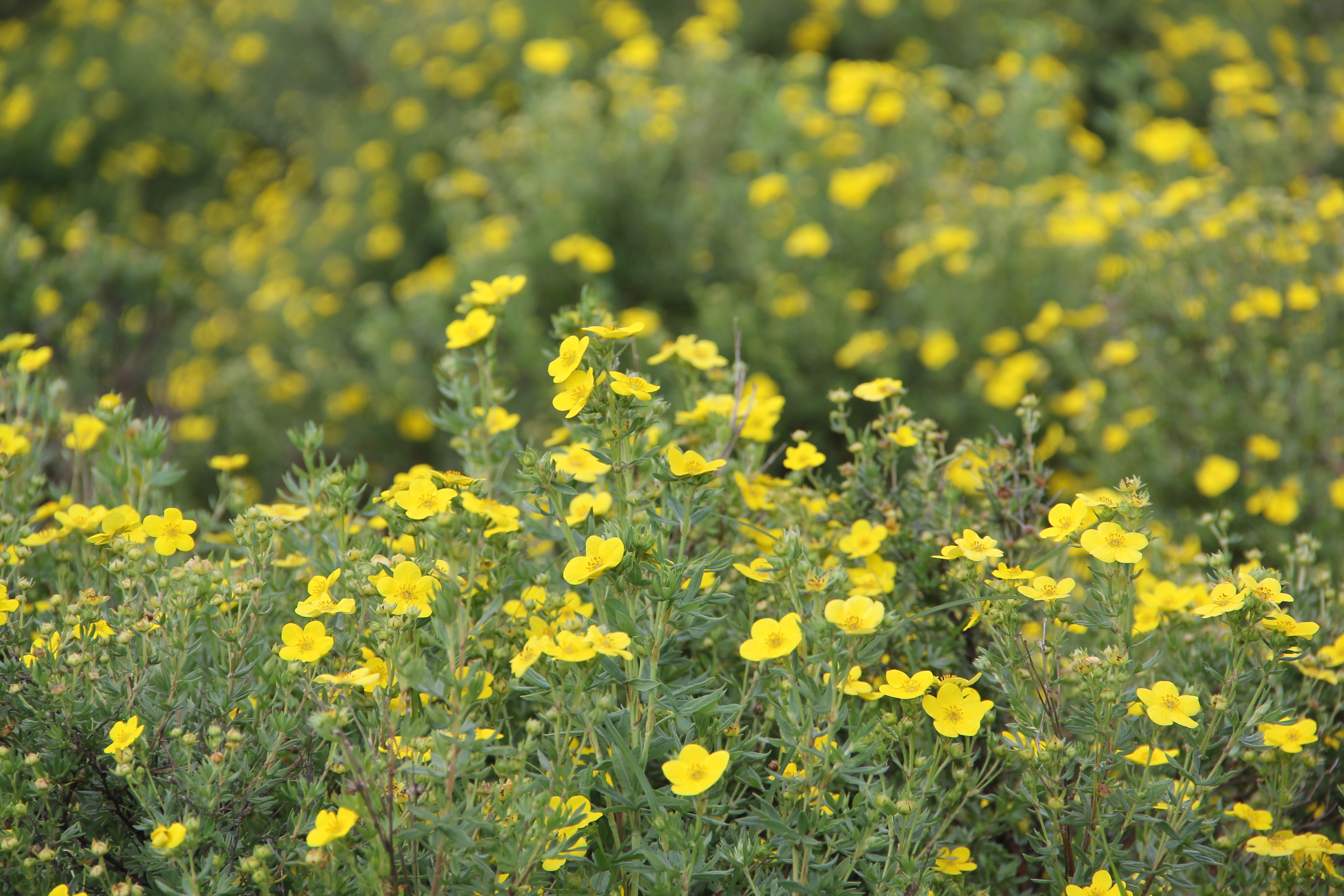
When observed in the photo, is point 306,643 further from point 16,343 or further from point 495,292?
point 16,343

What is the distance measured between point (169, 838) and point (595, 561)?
2.27 feet

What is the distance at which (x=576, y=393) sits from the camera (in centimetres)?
161

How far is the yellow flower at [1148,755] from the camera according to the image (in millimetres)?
1588

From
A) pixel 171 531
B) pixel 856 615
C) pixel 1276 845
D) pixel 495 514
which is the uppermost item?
pixel 495 514

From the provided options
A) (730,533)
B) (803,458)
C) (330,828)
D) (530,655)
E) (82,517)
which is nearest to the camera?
(330,828)

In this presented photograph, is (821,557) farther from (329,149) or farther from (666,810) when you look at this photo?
(329,149)

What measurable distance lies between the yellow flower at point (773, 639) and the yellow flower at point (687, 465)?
9.9 inches

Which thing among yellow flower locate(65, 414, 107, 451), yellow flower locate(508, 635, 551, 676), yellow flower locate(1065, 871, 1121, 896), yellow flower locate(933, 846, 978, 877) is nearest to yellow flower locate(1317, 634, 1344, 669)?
yellow flower locate(1065, 871, 1121, 896)

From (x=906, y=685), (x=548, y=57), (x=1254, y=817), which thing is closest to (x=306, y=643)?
(x=906, y=685)

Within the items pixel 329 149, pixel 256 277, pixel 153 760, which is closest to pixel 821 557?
pixel 153 760

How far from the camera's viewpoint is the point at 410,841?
4.70ft

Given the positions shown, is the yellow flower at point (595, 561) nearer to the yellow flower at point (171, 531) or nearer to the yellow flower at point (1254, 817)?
the yellow flower at point (171, 531)

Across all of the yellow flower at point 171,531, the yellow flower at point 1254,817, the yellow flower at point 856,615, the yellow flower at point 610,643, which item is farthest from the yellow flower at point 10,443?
the yellow flower at point 1254,817

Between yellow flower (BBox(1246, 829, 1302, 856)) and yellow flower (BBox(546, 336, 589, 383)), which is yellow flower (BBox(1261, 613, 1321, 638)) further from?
yellow flower (BBox(546, 336, 589, 383))
